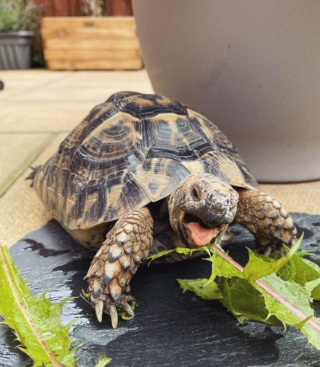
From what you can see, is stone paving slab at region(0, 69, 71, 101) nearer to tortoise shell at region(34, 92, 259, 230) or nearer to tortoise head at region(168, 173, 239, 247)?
tortoise shell at region(34, 92, 259, 230)

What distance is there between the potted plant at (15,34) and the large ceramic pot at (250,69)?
4851 mm

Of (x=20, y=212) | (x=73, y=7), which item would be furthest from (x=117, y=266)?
(x=73, y=7)

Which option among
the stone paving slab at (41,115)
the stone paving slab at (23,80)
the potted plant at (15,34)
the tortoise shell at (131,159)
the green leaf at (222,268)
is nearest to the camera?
the green leaf at (222,268)

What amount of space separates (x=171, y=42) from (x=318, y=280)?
3.40ft

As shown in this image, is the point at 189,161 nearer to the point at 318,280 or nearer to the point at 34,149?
the point at 318,280

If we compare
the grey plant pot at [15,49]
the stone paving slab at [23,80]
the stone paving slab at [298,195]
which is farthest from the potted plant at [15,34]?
the stone paving slab at [298,195]

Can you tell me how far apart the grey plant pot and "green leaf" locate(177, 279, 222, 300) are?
5719 millimetres

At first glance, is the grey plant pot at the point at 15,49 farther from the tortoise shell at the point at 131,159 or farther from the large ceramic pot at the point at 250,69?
the tortoise shell at the point at 131,159

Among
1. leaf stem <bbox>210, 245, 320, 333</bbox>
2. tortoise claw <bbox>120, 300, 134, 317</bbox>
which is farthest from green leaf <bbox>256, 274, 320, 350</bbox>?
tortoise claw <bbox>120, 300, 134, 317</bbox>

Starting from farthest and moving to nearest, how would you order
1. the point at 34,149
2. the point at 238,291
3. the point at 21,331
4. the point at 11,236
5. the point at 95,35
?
the point at 95,35 → the point at 34,149 → the point at 11,236 → the point at 238,291 → the point at 21,331

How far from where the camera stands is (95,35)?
5.90 m

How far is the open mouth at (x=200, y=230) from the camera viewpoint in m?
0.99

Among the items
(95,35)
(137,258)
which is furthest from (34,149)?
(95,35)

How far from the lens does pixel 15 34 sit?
6090 mm
